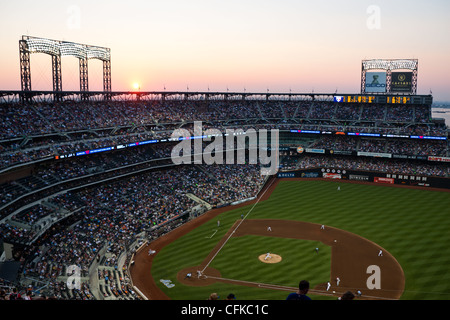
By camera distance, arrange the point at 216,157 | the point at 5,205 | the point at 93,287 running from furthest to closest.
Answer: the point at 216,157 < the point at 5,205 < the point at 93,287

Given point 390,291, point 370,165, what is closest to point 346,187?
point 370,165

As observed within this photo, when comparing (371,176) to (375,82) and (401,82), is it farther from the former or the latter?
(401,82)

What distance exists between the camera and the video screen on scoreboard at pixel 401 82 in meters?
69.0

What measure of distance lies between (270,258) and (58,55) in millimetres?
39273

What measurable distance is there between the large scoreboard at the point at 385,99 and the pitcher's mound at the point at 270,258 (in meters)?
49.2

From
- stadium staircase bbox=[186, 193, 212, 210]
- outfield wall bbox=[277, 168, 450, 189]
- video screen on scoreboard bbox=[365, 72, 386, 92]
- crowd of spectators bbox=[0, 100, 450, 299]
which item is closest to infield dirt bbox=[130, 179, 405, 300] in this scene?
crowd of spectators bbox=[0, 100, 450, 299]

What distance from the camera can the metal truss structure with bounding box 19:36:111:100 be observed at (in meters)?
44.4

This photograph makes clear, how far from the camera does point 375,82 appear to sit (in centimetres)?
7106

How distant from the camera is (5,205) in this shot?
29078 mm

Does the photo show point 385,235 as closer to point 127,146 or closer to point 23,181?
point 127,146

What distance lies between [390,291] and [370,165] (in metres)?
38.1

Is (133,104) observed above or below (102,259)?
above

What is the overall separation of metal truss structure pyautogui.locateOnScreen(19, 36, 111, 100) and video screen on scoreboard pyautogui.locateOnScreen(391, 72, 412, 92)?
5286 centimetres

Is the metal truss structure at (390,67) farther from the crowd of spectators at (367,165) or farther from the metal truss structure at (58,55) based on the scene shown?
the metal truss structure at (58,55)
